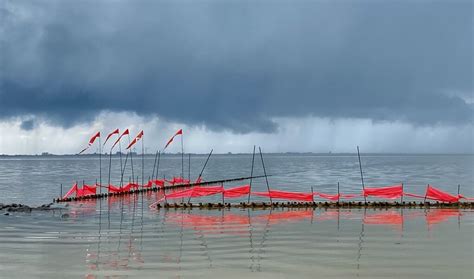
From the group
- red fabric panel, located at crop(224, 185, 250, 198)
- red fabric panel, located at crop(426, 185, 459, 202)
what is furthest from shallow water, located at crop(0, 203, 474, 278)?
red fabric panel, located at crop(224, 185, 250, 198)

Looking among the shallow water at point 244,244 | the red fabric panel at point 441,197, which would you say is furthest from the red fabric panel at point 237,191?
the red fabric panel at point 441,197

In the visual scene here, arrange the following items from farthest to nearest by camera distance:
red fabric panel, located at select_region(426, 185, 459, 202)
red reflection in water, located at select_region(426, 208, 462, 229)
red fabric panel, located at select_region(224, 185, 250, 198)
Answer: red fabric panel, located at select_region(224, 185, 250, 198) → red fabric panel, located at select_region(426, 185, 459, 202) → red reflection in water, located at select_region(426, 208, 462, 229)

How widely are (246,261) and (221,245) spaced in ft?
14.7

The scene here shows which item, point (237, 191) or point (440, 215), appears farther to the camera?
point (237, 191)

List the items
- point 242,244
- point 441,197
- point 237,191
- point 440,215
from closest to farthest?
point 242,244, point 440,215, point 441,197, point 237,191

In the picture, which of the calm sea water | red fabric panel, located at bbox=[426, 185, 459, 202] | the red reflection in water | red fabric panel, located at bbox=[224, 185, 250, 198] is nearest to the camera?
the calm sea water

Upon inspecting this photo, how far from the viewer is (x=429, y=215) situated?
141 ft

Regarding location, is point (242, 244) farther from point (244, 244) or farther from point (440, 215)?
point (440, 215)

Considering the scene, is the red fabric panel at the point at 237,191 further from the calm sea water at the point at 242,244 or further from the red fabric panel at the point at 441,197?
the red fabric panel at the point at 441,197

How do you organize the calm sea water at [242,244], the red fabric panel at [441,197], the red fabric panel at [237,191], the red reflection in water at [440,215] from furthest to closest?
1. the red fabric panel at [237,191]
2. the red fabric panel at [441,197]
3. the red reflection in water at [440,215]
4. the calm sea water at [242,244]

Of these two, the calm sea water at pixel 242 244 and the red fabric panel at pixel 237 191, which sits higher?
the red fabric panel at pixel 237 191

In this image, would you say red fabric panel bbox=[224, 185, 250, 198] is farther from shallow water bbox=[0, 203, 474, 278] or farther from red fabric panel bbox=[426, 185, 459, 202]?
red fabric panel bbox=[426, 185, 459, 202]

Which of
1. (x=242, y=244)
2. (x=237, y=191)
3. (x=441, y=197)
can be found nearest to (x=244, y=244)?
(x=242, y=244)

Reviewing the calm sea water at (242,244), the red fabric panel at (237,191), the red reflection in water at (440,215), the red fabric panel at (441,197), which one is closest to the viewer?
the calm sea water at (242,244)
